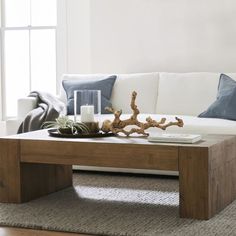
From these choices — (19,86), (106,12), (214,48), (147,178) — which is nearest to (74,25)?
(106,12)

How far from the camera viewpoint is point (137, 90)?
5.00 meters

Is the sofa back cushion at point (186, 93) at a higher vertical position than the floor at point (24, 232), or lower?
higher

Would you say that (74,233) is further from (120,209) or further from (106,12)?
(106,12)

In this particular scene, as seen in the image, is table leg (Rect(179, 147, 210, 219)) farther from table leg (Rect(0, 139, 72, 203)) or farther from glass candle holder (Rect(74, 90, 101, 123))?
table leg (Rect(0, 139, 72, 203))

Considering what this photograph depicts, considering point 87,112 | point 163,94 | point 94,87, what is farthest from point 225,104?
point 87,112

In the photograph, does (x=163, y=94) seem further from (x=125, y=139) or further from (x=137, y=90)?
(x=125, y=139)

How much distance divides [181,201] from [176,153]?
25 cm

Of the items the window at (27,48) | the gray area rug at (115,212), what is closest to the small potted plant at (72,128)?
the gray area rug at (115,212)

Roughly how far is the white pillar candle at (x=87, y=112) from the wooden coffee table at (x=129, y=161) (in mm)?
201

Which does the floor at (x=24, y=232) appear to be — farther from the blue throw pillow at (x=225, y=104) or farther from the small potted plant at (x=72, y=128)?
the blue throw pillow at (x=225, y=104)

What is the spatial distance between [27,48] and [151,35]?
4.68ft

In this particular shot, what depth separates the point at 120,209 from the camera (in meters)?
3.25

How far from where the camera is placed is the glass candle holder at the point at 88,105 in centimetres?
348

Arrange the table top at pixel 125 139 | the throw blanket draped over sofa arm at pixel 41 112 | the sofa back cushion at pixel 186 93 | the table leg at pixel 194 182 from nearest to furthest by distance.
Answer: the table leg at pixel 194 182
the table top at pixel 125 139
the throw blanket draped over sofa arm at pixel 41 112
the sofa back cushion at pixel 186 93
